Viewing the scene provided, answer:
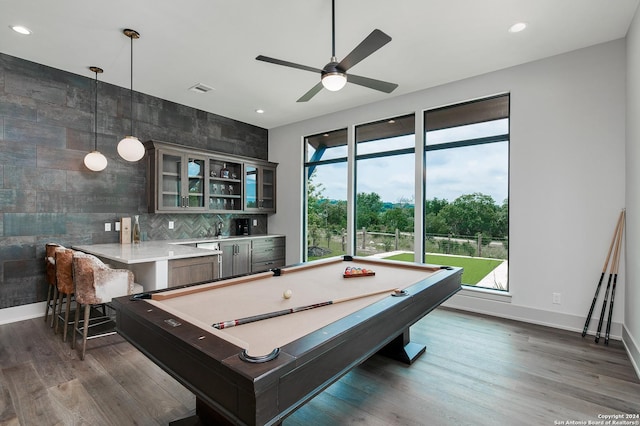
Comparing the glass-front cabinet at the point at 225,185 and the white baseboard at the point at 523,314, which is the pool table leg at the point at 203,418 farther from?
the glass-front cabinet at the point at 225,185

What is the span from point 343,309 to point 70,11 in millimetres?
3427

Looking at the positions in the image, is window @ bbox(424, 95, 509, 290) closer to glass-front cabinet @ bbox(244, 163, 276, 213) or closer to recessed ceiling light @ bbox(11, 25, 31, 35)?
glass-front cabinet @ bbox(244, 163, 276, 213)

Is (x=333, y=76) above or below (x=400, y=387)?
above

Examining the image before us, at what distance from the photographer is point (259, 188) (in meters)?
6.02

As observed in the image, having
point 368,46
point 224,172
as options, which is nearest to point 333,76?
point 368,46

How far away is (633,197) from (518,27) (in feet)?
6.09

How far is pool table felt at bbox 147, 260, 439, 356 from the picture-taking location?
1384mm

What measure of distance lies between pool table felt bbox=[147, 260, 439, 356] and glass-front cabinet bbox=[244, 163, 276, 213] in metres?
Result: 3.26

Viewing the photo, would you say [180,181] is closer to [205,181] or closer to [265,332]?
[205,181]

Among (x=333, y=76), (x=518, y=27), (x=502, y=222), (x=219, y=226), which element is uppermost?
(x=518, y=27)

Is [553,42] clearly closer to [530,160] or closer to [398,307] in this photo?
[530,160]

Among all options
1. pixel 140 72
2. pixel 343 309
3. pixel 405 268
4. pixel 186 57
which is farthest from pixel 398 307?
pixel 140 72

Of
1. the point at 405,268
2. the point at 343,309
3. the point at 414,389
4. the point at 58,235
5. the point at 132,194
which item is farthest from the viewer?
the point at 132,194

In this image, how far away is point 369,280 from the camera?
8.27 ft
